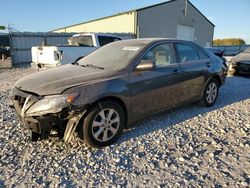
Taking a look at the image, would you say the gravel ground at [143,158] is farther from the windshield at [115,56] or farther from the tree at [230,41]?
the tree at [230,41]

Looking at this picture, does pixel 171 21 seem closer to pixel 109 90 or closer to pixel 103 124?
pixel 109 90

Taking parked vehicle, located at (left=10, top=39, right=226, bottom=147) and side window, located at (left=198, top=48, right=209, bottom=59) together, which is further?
side window, located at (left=198, top=48, right=209, bottom=59)

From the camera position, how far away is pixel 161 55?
14.8ft

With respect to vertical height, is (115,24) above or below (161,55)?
above

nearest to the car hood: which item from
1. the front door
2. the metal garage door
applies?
the front door

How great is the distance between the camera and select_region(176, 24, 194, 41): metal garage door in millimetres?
26981

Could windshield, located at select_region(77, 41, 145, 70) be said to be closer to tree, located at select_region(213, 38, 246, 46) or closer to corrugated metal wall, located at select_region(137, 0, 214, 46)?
corrugated metal wall, located at select_region(137, 0, 214, 46)

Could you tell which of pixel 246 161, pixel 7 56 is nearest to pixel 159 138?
pixel 246 161

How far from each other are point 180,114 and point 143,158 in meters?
2.09

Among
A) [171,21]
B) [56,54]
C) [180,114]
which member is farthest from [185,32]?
[180,114]

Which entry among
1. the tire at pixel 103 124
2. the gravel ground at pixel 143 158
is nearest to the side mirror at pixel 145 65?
the tire at pixel 103 124

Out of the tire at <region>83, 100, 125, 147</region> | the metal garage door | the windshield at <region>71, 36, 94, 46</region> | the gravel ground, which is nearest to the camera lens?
the gravel ground

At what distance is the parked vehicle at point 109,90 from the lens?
3215 mm

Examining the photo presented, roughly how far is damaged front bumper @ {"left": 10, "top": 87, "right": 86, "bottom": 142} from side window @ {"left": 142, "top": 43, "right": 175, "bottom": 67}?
1.61 metres
